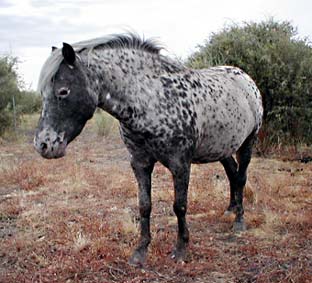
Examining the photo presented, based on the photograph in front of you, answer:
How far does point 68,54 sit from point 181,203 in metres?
1.72

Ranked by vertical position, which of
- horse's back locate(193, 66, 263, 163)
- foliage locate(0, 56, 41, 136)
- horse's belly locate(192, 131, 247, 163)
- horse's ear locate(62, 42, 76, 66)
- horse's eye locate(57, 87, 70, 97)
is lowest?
foliage locate(0, 56, 41, 136)

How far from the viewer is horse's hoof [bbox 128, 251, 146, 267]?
4.50 metres

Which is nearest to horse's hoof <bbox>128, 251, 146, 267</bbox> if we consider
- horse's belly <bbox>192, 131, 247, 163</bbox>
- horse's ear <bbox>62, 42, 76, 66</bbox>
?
horse's belly <bbox>192, 131, 247, 163</bbox>

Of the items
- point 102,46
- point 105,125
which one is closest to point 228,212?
point 102,46

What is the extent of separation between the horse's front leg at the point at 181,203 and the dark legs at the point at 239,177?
1175mm

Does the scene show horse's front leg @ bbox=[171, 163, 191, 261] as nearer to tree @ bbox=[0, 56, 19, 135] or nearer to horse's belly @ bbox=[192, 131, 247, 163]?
horse's belly @ bbox=[192, 131, 247, 163]

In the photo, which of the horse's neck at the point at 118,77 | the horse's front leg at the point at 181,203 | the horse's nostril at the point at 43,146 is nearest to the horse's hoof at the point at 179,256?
the horse's front leg at the point at 181,203

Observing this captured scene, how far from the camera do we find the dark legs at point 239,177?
5.73m

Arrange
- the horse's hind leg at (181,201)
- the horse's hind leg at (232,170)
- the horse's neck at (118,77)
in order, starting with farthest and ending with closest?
the horse's hind leg at (232,170) < the horse's hind leg at (181,201) < the horse's neck at (118,77)

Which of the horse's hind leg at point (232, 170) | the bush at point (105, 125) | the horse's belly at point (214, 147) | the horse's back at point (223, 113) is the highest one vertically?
the horse's back at point (223, 113)

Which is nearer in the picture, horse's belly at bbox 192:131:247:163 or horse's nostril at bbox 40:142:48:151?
horse's nostril at bbox 40:142:48:151

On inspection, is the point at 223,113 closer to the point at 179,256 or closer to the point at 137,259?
the point at 179,256

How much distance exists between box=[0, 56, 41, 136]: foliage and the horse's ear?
1231cm

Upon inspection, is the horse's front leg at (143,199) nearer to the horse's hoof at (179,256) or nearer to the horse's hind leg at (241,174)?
the horse's hoof at (179,256)
